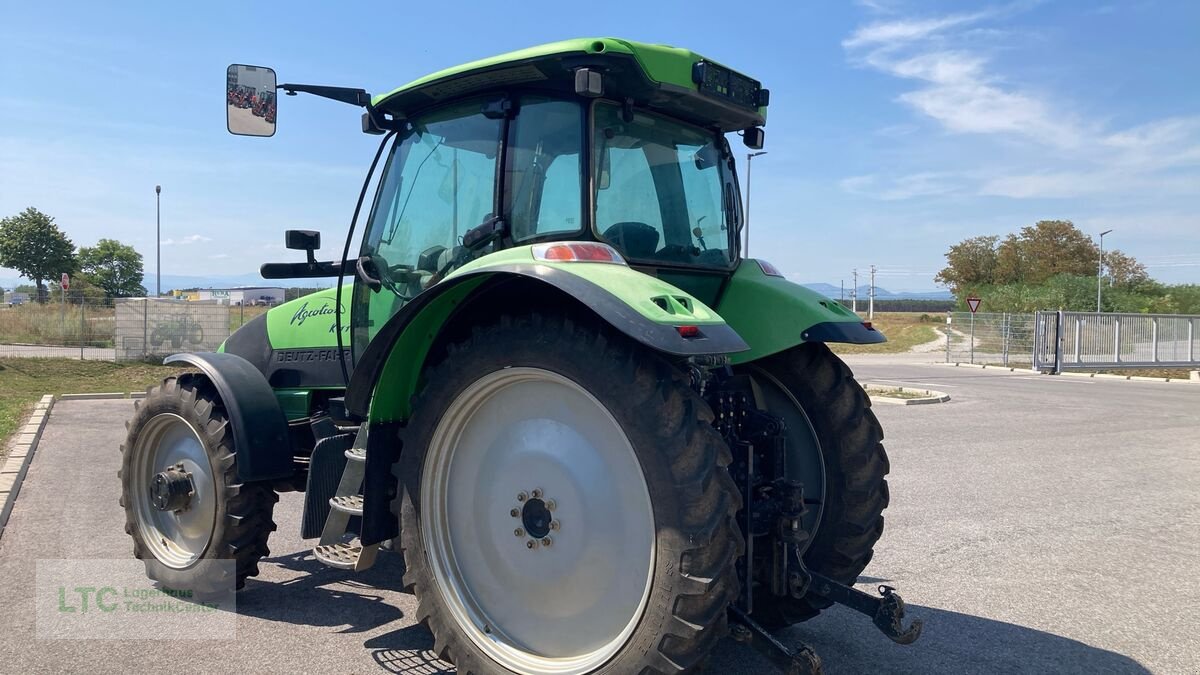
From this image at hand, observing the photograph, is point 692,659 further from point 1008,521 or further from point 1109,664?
point 1008,521

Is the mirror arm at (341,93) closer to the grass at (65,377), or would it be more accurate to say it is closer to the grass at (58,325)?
the grass at (65,377)

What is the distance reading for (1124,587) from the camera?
5.11 meters

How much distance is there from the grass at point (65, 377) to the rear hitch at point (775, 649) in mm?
13484

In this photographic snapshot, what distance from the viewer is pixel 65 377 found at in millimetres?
17156

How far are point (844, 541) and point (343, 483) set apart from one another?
7.69 ft

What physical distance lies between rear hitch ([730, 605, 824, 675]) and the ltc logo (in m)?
3.33

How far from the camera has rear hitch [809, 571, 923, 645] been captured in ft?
11.0

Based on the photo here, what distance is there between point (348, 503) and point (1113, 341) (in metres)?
32.0

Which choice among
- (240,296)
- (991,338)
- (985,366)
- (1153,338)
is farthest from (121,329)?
(1153,338)

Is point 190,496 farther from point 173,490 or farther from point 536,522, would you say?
point 536,522

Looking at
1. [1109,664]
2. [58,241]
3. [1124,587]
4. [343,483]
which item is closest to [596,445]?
[343,483]

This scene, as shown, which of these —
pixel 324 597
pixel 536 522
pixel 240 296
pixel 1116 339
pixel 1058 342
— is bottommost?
pixel 324 597

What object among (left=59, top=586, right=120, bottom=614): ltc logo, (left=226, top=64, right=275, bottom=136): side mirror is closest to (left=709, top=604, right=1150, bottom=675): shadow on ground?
(left=59, top=586, right=120, bottom=614): ltc logo

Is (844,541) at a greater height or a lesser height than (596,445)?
lesser
